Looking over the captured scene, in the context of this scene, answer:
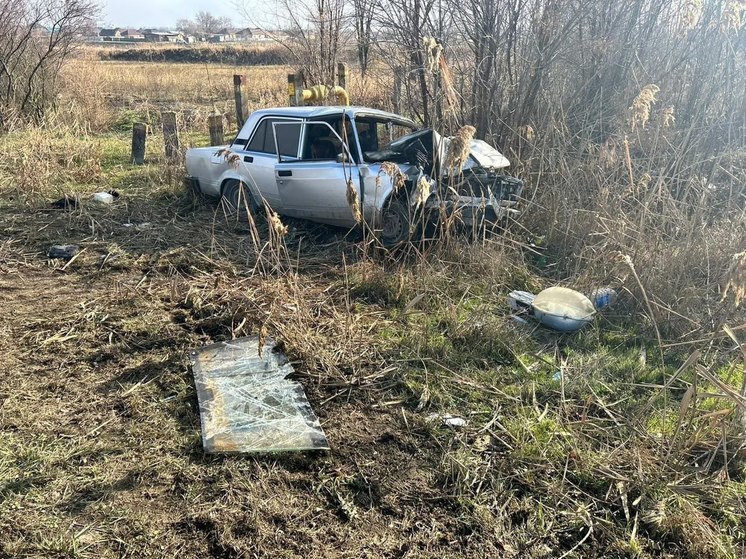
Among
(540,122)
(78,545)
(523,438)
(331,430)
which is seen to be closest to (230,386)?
(331,430)

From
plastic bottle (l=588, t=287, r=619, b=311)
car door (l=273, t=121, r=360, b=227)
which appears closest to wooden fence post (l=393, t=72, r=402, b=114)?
car door (l=273, t=121, r=360, b=227)

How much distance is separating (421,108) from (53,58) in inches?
326

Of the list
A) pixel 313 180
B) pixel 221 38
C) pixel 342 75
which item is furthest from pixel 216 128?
pixel 221 38

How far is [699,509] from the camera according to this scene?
8.80 ft

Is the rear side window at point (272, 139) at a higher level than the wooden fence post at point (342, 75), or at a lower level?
lower

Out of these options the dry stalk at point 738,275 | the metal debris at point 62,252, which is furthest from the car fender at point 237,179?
the dry stalk at point 738,275

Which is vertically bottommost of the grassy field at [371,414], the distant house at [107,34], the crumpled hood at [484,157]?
the grassy field at [371,414]

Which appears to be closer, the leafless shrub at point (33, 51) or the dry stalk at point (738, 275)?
the dry stalk at point (738, 275)

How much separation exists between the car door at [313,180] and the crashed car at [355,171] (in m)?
0.01

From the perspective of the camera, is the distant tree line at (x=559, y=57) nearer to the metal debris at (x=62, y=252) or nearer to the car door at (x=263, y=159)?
the car door at (x=263, y=159)

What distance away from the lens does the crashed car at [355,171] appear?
5531 millimetres

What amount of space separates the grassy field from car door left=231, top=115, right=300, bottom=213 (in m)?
0.87

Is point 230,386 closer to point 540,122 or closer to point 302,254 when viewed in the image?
point 302,254

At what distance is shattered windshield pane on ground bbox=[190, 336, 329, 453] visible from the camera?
2986 millimetres
